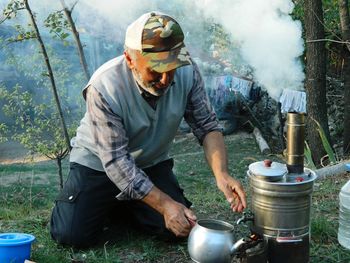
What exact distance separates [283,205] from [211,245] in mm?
454

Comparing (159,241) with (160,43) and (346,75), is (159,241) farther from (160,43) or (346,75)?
(346,75)

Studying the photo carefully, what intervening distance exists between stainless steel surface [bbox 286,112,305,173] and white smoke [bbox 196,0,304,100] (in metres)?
12.4

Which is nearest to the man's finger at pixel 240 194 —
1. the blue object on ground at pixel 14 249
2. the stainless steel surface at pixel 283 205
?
the stainless steel surface at pixel 283 205

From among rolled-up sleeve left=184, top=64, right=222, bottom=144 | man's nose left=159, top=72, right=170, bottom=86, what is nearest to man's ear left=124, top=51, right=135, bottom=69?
man's nose left=159, top=72, right=170, bottom=86

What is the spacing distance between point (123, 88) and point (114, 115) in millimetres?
202

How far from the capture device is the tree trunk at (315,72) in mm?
8609

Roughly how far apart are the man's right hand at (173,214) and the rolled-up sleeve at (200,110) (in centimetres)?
84

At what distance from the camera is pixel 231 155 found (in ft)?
42.6

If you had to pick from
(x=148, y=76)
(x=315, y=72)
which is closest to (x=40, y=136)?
(x=315, y=72)

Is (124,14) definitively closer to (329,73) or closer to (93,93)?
(329,73)

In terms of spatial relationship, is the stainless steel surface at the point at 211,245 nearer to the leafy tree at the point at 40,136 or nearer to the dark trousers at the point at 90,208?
the dark trousers at the point at 90,208

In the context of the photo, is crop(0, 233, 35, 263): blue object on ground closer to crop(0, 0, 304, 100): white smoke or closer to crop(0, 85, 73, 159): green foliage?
crop(0, 85, 73, 159): green foliage

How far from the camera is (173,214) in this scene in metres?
3.12

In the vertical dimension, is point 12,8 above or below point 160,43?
above
